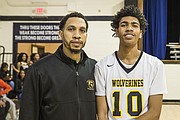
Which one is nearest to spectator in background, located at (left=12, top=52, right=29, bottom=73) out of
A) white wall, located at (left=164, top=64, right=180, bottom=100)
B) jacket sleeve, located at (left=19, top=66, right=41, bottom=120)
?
white wall, located at (left=164, top=64, right=180, bottom=100)

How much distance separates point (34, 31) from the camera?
319 inches

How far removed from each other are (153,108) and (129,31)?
47 centimetres

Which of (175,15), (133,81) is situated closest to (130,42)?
(133,81)

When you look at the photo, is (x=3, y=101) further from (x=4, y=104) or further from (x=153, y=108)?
(x=153, y=108)

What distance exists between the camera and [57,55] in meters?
1.67

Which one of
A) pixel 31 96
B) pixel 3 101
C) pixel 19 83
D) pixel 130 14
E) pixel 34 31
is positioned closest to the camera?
pixel 31 96

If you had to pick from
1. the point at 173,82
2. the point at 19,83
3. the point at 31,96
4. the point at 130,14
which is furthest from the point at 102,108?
the point at 173,82

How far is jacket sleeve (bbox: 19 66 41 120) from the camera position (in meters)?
1.53

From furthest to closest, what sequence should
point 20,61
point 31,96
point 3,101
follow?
point 20,61
point 3,101
point 31,96

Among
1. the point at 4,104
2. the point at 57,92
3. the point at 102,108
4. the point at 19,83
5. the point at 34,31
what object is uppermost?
the point at 34,31

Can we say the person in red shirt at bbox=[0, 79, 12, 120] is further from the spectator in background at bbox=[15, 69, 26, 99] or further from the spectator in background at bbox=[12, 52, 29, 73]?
the spectator in background at bbox=[12, 52, 29, 73]

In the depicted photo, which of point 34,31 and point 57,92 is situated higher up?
point 34,31

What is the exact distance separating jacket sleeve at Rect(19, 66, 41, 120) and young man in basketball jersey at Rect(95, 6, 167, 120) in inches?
15.2

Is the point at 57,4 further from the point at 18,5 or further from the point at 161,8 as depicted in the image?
the point at 161,8
